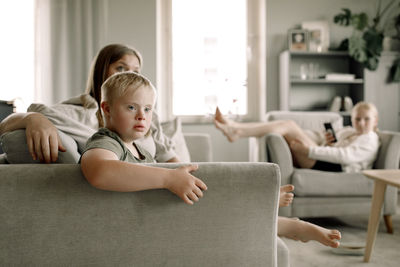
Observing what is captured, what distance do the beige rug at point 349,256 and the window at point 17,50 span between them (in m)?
2.87

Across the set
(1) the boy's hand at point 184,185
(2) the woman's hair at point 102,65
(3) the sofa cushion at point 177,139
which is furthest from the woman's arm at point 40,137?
(3) the sofa cushion at point 177,139

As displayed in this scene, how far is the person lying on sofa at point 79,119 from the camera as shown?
0.95m

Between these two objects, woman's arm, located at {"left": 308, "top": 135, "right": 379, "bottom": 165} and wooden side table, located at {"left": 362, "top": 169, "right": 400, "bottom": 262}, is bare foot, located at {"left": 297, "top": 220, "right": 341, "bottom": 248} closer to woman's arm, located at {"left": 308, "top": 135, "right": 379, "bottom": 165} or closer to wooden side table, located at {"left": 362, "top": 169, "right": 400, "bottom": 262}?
wooden side table, located at {"left": 362, "top": 169, "right": 400, "bottom": 262}

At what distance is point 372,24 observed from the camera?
14.8 ft

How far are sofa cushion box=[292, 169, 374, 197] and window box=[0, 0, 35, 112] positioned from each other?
8.80 feet

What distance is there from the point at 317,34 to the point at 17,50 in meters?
3.33

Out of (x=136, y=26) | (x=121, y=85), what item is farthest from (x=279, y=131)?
(x=136, y=26)

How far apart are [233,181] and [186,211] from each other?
130 mm

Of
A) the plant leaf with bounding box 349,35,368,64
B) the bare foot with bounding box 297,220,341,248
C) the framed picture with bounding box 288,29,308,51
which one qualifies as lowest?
the bare foot with bounding box 297,220,341,248

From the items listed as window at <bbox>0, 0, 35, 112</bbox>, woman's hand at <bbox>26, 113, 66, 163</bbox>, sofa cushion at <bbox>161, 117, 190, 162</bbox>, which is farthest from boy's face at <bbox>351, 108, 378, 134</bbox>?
window at <bbox>0, 0, 35, 112</bbox>

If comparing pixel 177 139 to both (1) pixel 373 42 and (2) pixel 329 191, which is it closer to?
(2) pixel 329 191

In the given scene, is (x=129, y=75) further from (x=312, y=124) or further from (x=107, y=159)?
(x=312, y=124)

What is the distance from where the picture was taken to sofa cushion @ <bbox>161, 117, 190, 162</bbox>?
213 cm

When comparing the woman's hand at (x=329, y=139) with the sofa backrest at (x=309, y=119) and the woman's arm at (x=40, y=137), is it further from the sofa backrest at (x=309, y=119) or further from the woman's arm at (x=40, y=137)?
the woman's arm at (x=40, y=137)
